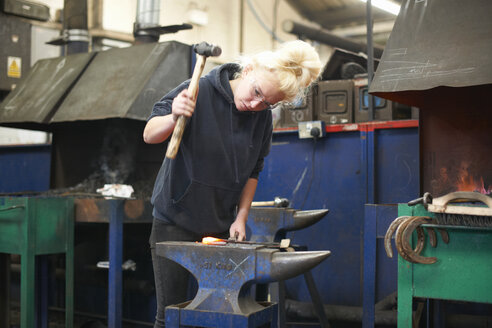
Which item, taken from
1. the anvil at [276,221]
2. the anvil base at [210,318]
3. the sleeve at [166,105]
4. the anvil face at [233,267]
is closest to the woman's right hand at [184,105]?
the sleeve at [166,105]

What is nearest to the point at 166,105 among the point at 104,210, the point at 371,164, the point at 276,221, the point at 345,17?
the point at 276,221

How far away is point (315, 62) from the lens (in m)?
1.82

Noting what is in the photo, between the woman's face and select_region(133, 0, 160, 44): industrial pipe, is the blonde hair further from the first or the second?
select_region(133, 0, 160, 44): industrial pipe

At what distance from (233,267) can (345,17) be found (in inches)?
312

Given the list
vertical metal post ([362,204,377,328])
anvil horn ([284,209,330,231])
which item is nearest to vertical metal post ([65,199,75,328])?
anvil horn ([284,209,330,231])

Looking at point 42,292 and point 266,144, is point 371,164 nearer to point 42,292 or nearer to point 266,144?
point 266,144

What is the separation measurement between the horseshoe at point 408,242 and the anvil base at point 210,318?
543 mm

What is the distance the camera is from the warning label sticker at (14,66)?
530 centimetres

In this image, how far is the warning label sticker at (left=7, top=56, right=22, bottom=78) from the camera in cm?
530

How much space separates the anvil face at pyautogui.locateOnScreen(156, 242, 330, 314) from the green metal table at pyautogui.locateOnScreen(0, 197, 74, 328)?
1.47 metres

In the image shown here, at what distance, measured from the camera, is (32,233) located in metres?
2.96

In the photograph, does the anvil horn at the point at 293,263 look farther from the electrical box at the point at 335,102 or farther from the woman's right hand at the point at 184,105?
the electrical box at the point at 335,102

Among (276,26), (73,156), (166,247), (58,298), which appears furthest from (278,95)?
(276,26)

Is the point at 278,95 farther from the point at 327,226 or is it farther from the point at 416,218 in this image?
the point at 327,226
